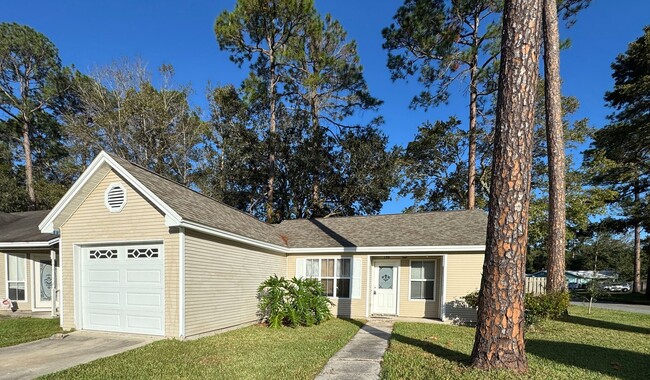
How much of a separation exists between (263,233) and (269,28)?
14079 millimetres

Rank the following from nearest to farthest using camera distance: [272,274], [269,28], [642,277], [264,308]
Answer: [264,308] < [272,274] < [269,28] < [642,277]

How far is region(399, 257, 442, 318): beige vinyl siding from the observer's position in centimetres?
1164

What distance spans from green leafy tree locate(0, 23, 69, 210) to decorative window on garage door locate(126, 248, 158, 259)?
22.6 meters

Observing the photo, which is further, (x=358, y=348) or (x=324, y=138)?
(x=324, y=138)

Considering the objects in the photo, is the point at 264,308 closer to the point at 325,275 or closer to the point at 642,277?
the point at 325,275

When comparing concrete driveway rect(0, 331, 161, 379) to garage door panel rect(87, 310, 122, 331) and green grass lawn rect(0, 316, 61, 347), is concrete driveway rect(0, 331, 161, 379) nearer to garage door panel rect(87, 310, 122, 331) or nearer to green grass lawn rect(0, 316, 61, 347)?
garage door panel rect(87, 310, 122, 331)

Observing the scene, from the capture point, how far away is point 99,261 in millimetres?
8695

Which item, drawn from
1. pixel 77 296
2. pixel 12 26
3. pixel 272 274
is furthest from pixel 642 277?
pixel 12 26

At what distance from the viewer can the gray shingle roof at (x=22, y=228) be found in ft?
37.5

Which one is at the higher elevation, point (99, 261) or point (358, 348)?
point (99, 261)

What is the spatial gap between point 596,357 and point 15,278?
17185 millimetres

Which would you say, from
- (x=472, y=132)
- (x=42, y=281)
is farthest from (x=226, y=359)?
(x=472, y=132)

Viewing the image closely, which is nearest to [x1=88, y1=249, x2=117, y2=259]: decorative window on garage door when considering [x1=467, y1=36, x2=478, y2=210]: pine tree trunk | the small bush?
the small bush

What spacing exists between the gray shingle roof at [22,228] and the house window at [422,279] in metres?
12.2
